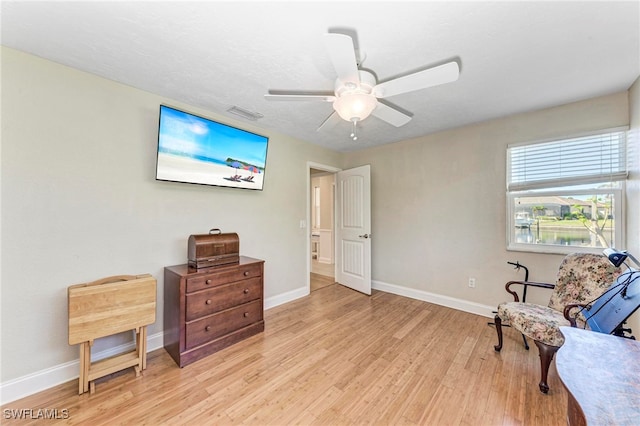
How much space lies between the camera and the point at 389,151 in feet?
13.0

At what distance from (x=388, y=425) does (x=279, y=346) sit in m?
1.20

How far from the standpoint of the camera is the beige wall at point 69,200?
171 cm

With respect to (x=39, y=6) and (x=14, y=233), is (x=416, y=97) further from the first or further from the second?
(x=14, y=233)

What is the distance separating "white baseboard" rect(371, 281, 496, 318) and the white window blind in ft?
5.00

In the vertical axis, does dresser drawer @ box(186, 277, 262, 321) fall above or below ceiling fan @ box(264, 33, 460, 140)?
below

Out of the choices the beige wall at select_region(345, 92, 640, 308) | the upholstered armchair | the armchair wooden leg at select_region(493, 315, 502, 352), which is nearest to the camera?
the upholstered armchair

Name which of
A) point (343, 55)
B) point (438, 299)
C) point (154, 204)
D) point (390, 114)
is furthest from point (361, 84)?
point (438, 299)

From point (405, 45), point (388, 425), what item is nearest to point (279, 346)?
point (388, 425)

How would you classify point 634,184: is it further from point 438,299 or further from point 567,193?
point 438,299

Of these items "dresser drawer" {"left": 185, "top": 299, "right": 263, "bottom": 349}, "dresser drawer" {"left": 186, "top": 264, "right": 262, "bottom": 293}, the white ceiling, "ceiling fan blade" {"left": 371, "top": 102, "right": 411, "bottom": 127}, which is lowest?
"dresser drawer" {"left": 185, "top": 299, "right": 263, "bottom": 349}

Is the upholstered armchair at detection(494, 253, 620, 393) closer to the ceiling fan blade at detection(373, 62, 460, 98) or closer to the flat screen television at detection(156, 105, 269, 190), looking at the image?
the ceiling fan blade at detection(373, 62, 460, 98)

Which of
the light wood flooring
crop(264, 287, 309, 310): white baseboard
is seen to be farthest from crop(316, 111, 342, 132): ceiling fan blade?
crop(264, 287, 309, 310): white baseboard

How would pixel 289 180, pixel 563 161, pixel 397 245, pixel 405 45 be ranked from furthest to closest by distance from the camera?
pixel 397 245
pixel 289 180
pixel 563 161
pixel 405 45

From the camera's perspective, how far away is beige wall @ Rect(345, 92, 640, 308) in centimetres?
264
